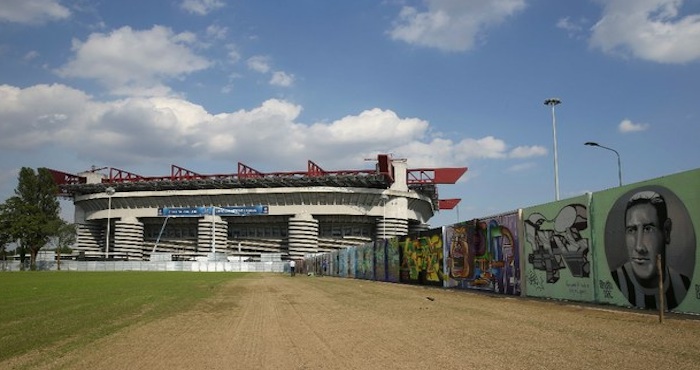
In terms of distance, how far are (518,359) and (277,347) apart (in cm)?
385

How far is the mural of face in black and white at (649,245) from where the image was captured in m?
13.5

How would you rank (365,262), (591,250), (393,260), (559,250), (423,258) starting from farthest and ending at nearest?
(365,262) < (393,260) < (423,258) < (559,250) < (591,250)

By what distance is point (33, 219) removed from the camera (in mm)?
94312

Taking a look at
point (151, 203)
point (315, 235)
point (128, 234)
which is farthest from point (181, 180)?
point (315, 235)

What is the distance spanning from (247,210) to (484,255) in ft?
320

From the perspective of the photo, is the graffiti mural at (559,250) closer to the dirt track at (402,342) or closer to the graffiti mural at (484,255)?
the graffiti mural at (484,255)

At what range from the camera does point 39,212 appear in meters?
96.4

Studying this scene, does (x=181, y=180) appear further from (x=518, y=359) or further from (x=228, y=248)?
(x=518, y=359)

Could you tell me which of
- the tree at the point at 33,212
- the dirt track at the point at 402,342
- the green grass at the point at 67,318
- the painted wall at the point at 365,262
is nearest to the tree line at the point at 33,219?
the tree at the point at 33,212

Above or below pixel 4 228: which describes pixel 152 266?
below

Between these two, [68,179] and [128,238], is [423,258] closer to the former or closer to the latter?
[128,238]

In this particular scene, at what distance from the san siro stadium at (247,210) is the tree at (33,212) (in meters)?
16.6

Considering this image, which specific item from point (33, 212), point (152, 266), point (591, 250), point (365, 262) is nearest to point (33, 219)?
point (33, 212)

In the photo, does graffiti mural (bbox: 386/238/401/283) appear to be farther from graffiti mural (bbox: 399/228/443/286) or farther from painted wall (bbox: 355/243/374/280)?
painted wall (bbox: 355/243/374/280)
